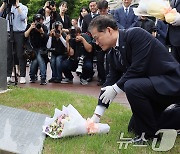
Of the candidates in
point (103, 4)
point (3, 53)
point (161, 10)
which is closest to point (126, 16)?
point (103, 4)

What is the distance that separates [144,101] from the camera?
3.58 m

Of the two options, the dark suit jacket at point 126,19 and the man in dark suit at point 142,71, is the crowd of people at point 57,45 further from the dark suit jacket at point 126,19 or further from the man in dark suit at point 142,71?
the man in dark suit at point 142,71

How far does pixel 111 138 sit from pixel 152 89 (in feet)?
2.08

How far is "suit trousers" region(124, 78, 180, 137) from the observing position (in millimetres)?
3584

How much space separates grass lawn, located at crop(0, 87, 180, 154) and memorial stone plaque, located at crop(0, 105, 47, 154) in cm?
12

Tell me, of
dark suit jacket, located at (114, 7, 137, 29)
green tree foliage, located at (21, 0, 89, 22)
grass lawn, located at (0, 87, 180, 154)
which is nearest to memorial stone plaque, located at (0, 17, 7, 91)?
grass lawn, located at (0, 87, 180, 154)

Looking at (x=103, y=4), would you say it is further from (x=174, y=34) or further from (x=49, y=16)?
(x=174, y=34)

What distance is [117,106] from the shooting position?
5.54 meters

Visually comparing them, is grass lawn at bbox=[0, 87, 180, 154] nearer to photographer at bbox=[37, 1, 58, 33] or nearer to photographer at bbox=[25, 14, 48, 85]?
photographer at bbox=[25, 14, 48, 85]

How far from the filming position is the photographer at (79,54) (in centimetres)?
830

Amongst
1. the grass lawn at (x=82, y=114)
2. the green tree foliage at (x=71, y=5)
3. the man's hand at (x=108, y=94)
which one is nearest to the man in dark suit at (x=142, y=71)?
the man's hand at (x=108, y=94)

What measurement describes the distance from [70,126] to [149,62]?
0.96m

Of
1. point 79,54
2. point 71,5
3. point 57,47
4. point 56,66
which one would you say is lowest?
point 71,5

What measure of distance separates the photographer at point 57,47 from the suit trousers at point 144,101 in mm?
4963
